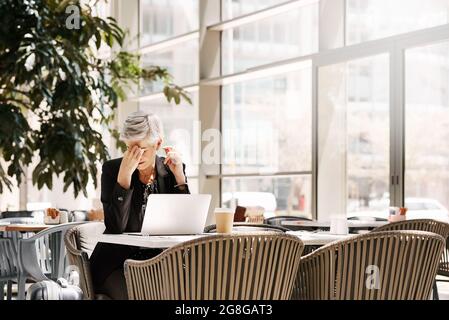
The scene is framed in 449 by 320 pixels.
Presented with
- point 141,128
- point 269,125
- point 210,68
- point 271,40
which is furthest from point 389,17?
point 141,128

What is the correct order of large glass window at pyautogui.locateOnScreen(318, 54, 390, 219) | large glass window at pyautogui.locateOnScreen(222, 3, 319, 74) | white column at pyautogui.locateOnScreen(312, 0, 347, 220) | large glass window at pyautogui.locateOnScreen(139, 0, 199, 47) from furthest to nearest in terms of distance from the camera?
large glass window at pyautogui.locateOnScreen(139, 0, 199, 47) < large glass window at pyautogui.locateOnScreen(222, 3, 319, 74) < white column at pyautogui.locateOnScreen(312, 0, 347, 220) < large glass window at pyautogui.locateOnScreen(318, 54, 390, 219)

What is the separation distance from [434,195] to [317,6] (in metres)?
1.93

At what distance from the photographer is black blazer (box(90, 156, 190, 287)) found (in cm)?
305

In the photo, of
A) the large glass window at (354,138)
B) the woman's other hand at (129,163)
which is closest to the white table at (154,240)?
the woman's other hand at (129,163)

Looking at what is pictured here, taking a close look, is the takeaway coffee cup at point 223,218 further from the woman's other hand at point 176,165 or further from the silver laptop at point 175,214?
the woman's other hand at point 176,165

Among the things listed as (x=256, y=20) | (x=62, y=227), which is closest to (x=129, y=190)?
(x=62, y=227)

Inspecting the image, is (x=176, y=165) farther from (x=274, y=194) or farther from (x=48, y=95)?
(x=274, y=194)

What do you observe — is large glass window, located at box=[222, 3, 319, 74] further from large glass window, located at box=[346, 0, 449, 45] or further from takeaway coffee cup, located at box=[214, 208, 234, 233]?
takeaway coffee cup, located at box=[214, 208, 234, 233]

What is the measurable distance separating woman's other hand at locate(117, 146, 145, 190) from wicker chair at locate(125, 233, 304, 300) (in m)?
0.53

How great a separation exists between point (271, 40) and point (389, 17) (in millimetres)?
1339

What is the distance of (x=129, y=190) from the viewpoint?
309cm

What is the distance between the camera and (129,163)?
120 inches

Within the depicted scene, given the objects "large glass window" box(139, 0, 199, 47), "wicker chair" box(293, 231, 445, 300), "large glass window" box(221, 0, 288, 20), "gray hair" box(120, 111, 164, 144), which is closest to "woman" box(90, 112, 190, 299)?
"gray hair" box(120, 111, 164, 144)

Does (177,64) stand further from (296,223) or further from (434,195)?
(296,223)
